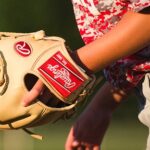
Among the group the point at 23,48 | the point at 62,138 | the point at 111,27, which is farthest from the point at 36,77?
the point at 62,138

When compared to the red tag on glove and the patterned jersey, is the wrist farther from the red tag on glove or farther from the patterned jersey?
the patterned jersey

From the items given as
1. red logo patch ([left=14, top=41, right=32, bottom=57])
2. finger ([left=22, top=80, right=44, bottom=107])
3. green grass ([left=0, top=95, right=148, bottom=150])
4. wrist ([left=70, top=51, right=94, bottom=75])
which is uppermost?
red logo patch ([left=14, top=41, right=32, bottom=57])

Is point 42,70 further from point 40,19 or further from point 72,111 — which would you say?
point 40,19

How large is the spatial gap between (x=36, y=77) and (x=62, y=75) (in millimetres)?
144

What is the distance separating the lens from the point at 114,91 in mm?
3006

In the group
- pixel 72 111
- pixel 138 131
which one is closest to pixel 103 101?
pixel 72 111

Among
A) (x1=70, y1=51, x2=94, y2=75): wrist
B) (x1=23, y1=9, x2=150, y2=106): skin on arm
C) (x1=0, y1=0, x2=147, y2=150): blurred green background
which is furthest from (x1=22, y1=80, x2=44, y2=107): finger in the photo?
(x1=0, y1=0, x2=147, y2=150): blurred green background

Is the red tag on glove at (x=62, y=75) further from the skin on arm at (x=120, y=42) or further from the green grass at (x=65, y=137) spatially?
the green grass at (x=65, y=137)

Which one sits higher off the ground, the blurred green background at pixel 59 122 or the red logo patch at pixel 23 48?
the red logo patch at pixel 23 48

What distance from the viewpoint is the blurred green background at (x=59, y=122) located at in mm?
7820

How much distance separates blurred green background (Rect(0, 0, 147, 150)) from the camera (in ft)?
25.7

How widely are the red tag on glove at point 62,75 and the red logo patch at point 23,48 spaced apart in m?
0.10

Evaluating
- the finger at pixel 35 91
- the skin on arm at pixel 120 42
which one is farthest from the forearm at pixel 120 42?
the finger at pixel 35 91

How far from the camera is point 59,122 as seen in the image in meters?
9.02
